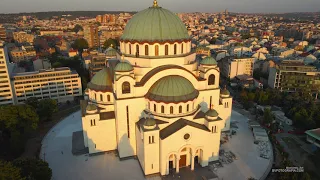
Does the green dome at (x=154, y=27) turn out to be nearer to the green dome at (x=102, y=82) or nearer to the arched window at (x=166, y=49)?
the arched window at (x=166, y=49)

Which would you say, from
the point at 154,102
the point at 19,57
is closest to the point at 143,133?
the point at 154,102

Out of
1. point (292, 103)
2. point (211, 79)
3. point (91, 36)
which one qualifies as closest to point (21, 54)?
point (91, 36)

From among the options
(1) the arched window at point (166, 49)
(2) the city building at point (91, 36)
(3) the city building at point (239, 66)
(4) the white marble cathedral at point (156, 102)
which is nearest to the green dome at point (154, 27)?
(4) the white marble cathedral at point (156, 102)

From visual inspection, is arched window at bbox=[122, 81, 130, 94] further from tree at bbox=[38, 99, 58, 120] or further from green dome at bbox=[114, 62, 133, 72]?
tree at bbox=[38, 99, 58, 120]

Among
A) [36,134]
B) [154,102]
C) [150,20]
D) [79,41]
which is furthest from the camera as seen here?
[79,41]

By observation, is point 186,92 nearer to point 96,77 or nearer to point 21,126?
point 96,77

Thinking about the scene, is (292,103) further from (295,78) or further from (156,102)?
(156,102)

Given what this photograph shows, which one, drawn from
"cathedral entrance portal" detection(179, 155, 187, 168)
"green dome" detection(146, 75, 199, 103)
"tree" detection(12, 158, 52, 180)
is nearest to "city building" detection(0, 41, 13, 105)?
"tree" detection(12, 158, 52, 180)
